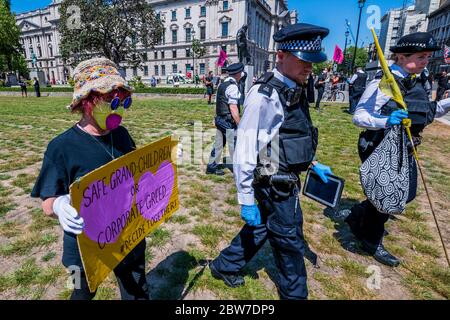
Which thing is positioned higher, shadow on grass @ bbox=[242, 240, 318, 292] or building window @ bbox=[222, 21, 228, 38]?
building window @ bbox=[222, 21, 228, 38]

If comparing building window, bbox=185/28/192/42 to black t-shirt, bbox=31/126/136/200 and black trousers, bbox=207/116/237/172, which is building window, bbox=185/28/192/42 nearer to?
black trousers, bbox=207/116/237/172

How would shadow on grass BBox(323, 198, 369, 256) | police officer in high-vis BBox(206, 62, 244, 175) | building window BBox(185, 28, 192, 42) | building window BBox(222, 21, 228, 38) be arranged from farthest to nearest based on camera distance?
building window BBox(185, 28, 192, 42) < building window BBox(222, 21, 228, 38) < police officer in high-vis BBox(206, 62, 244, 175) < shadow on grass BBox(323, 198, 369, 256)

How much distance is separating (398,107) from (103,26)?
42.6m

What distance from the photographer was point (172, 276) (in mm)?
2730

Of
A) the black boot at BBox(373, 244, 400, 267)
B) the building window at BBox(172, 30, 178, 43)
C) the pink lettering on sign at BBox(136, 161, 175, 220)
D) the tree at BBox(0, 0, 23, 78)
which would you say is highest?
the building window at BBox(172, 30, 178, 43)

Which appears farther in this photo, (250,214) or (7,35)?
(7,35)

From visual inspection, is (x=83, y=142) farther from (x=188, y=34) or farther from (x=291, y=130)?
(x=188, y=34)

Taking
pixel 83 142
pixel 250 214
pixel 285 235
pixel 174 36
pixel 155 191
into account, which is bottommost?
pixel 285 235

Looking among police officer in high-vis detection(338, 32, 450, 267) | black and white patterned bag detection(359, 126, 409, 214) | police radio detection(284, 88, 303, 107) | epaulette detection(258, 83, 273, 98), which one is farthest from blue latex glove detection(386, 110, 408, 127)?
epaulette detection(258, 83, 273, 98)

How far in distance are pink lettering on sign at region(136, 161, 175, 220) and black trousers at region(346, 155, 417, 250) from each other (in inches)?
89.7

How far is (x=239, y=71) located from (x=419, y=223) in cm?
372

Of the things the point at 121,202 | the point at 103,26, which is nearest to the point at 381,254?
the point at 121,202

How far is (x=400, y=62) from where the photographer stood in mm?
2719

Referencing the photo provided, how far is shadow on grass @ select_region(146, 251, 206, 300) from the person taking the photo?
2508mm
